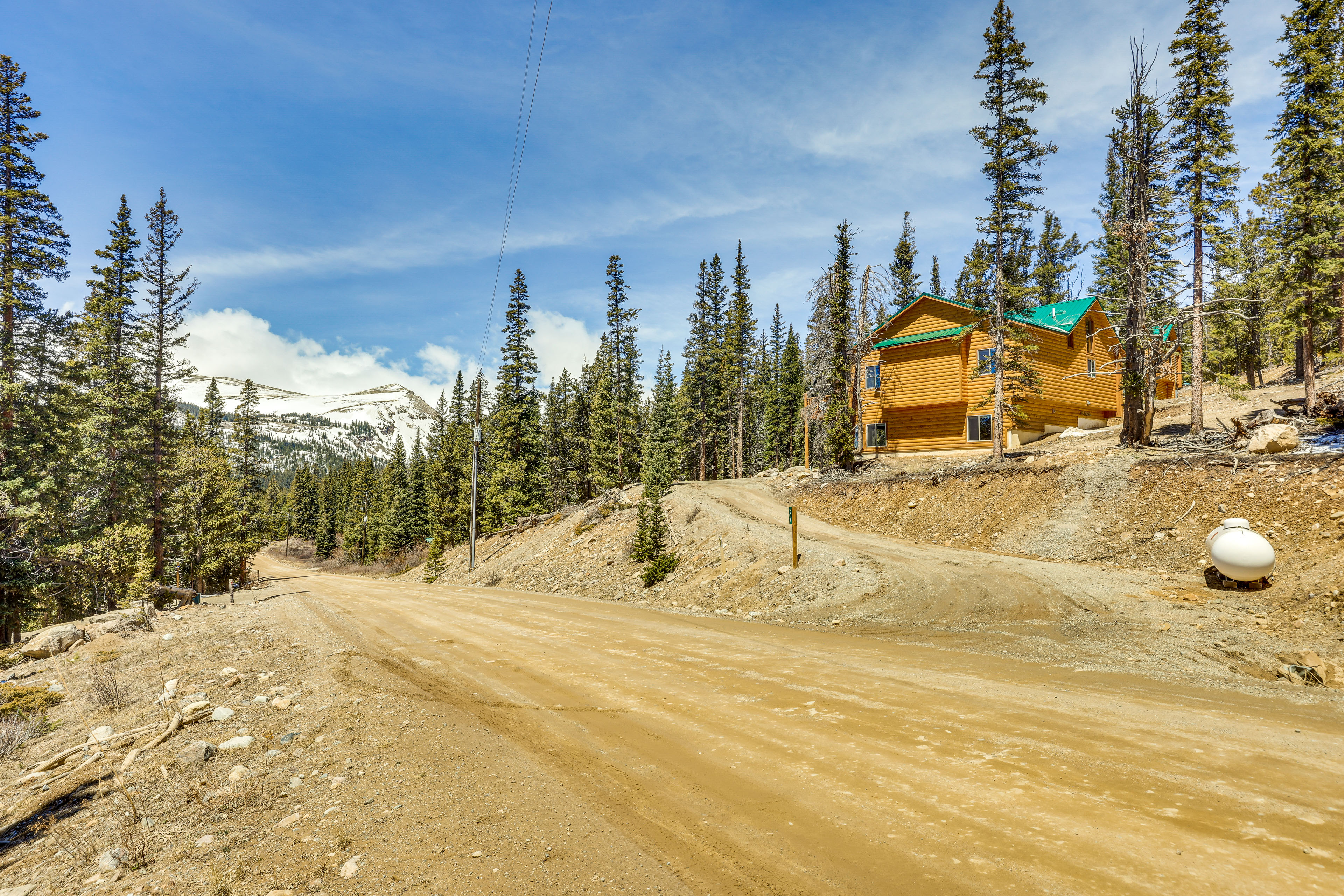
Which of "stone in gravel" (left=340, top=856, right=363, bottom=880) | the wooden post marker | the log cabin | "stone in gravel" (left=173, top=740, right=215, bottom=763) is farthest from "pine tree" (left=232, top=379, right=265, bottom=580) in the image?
"stone in gravel" (left=340, top=856, right=363, bottom=880)

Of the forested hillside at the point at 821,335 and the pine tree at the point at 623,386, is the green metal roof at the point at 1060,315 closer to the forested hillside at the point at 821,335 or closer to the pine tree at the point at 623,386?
the forested hillside at the point at 821,335

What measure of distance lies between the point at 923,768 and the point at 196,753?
747 cm

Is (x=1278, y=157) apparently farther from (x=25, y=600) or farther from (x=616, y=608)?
(x=25, y=600)

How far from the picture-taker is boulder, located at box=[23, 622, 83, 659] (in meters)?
13.9

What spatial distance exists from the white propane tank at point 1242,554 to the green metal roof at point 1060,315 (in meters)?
22.2

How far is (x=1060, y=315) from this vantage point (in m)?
36.1

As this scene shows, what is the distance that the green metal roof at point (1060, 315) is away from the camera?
111 feet

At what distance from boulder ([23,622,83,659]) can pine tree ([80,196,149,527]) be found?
12731mm

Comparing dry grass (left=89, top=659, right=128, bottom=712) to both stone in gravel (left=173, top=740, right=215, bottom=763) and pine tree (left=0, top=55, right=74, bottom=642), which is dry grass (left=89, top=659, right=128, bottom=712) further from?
pine tree (left=0, top=55, right=74, bottom=642)

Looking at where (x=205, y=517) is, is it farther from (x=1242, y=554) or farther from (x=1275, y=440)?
(x=1275, y=440)

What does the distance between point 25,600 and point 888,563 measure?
32.3 metres

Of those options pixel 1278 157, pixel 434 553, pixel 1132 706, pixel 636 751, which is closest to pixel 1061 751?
pixel 1132 706

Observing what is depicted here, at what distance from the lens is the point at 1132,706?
6781 millimetres

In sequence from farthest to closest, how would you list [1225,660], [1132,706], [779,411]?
1. [779,411]
2. [1225,660]
3. [1132,706]
